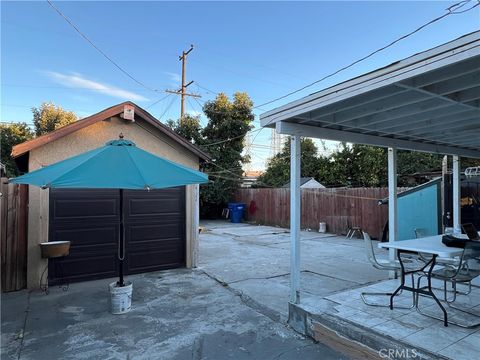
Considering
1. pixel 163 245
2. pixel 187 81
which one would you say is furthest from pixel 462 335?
pixel 187 81

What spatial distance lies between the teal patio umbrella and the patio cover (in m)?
1.49

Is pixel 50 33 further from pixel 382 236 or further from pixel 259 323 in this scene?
pixel 382 236

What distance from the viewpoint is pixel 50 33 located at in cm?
980

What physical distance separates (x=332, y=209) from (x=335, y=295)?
8.79m

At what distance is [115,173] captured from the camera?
421 cm

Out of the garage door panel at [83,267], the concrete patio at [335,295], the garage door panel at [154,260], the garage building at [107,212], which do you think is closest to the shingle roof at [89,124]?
the garage building at [107,212]

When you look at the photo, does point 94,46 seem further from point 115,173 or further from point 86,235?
point 115,173

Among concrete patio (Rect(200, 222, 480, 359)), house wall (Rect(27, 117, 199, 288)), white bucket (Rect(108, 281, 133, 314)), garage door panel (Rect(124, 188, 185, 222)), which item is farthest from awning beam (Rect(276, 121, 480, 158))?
garage door panel (Rect(124, 188, 185, 222))

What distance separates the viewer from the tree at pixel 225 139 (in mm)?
18312

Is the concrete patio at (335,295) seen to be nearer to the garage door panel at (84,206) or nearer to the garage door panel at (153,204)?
the garage door panel at (153,204)

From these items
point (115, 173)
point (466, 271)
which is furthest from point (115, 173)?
point (466, 271)

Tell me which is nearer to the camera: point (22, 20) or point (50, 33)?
point (22, 20)

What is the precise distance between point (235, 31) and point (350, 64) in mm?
5656

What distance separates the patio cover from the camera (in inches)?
108
